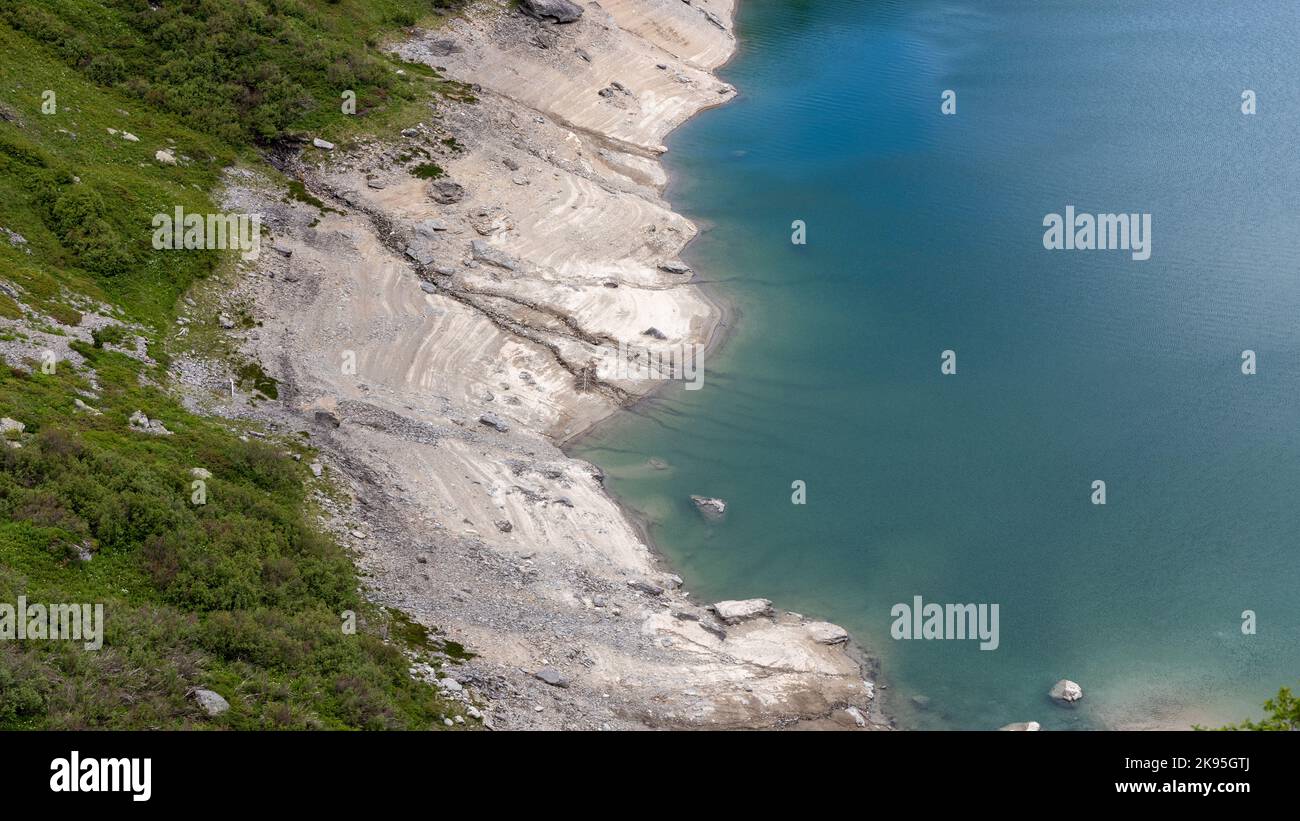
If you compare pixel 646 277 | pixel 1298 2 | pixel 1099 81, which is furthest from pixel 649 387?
pixel 1298 2

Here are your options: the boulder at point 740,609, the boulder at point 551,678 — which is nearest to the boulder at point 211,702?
the boulder at point 551,678

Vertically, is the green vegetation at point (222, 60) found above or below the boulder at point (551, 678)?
above

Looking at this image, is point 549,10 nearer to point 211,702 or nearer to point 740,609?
point 740,609

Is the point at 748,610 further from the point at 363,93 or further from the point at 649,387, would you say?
the point at 363,93

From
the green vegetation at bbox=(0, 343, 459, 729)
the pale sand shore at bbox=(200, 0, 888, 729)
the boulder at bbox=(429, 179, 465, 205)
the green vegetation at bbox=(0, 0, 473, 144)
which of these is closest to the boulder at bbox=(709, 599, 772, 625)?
the pale sand shore at bbox=(200, 0, 888, 729)

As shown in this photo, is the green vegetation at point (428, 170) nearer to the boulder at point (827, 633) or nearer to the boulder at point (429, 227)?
the boulder at point (429, 227)

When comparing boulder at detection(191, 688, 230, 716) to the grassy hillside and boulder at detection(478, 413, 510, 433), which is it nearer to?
the grassy hillside
